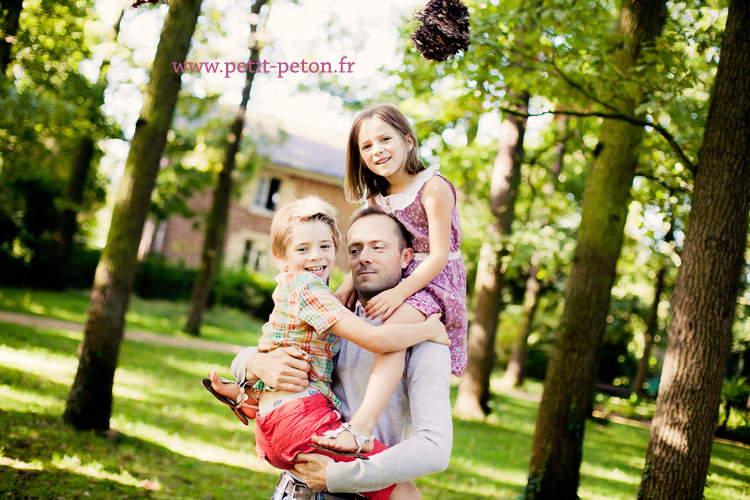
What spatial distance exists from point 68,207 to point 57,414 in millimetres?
11733

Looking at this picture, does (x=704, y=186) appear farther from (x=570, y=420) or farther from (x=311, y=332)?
(x=311, y=332)

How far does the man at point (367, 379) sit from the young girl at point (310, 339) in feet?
0.22

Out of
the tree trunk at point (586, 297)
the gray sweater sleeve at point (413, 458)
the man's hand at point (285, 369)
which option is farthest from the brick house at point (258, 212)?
the gray sweater sleeve at point (413, 458)

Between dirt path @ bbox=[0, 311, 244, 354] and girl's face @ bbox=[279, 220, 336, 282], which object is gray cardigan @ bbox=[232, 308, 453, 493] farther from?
dirt path @ bbox=[0, 311, 244, 354]

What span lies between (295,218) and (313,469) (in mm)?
1038

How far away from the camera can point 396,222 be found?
276cm

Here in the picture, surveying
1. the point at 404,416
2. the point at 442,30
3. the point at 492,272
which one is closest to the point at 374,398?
the point at 404,416

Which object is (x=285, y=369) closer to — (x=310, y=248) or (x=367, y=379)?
(x=367, y=379)

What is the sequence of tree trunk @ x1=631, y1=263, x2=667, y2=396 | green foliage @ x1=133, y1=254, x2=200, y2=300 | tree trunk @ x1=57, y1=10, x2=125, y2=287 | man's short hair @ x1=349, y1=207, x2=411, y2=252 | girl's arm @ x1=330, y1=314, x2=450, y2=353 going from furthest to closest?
green foliage @ x1=133, y1=254, x2=200, y2=300
tree trunk @ x1=57, y1=10, x2=125, y2=287
tree trunk @ x1=631, y1=263, x2=667, y2=396
man's short hair @ x1=349, y1=207, x2=411, y2=252
girl's arm @ x1=330, y1=314, x2=450, y2=353

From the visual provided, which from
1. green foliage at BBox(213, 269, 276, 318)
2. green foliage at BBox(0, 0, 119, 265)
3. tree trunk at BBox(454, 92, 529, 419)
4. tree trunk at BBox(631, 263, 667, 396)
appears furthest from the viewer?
green foliage at BBox(213, 269, 276, 318)

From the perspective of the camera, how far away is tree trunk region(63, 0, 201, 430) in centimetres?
622

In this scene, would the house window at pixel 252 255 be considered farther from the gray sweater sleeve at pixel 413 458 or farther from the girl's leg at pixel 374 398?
the gray sweater sleeve at pixel 413 458

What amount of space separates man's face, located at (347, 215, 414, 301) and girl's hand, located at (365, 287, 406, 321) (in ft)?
0.30

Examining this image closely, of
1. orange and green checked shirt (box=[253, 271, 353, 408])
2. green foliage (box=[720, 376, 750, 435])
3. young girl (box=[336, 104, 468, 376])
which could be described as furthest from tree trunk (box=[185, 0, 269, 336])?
orange and green checked shirt (box=[253, 271, 353, 408])
